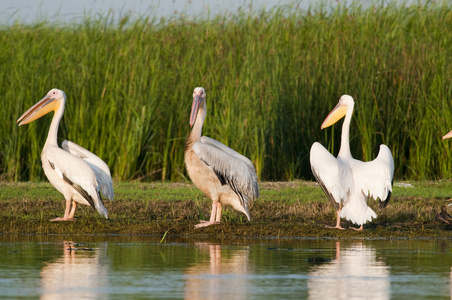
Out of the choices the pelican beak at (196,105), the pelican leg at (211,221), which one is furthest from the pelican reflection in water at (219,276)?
the pelican beak at (196,105)

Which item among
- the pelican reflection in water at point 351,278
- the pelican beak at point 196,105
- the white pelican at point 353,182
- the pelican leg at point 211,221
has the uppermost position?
the pelican beak at point 196,105

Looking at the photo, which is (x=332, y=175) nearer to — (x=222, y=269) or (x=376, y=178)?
(x=376, y=178)

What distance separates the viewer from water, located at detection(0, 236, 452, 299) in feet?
14.5

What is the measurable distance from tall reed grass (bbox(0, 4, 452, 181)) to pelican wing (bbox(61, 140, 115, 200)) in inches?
130

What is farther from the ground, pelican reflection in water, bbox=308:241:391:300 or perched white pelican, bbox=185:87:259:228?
perched white pelican, bbox=185:87:259:228

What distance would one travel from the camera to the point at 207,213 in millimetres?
8844

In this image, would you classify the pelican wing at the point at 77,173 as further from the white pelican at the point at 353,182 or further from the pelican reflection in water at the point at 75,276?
the white pelican at the point at 353,182

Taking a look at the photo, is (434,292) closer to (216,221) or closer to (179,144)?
(216,221)

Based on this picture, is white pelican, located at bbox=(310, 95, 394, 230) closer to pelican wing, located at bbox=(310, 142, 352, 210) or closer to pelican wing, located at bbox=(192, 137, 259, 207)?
pelican wing, located at bbox=(310, 142, 352, 210)

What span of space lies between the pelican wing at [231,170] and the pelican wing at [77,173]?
1.03 m

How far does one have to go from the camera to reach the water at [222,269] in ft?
14.5

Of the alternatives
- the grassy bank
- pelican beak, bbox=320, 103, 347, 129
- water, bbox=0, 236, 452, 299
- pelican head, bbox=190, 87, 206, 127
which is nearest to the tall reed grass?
the grassy bank

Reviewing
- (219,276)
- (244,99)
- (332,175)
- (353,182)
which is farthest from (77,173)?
(244,99)

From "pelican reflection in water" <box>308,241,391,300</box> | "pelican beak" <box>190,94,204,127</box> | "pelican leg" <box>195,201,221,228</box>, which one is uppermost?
"pelican beak" <box>190,94,204,127</box>
